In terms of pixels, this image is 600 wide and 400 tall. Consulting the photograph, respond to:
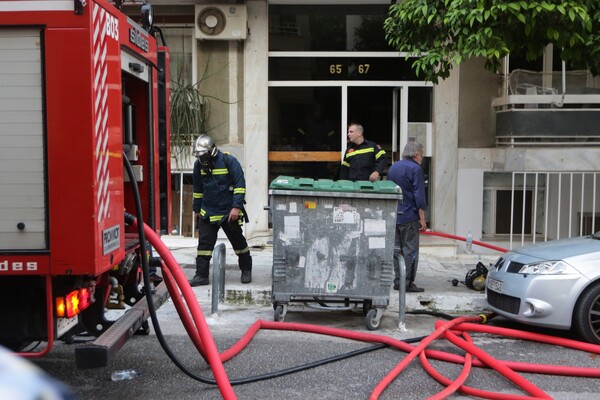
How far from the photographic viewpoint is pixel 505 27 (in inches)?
299

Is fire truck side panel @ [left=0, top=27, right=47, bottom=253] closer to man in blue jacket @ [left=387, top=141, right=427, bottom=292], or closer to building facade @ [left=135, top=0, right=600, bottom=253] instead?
man in blue jacket @ [left=387, top=141, right=427, bottom=292]

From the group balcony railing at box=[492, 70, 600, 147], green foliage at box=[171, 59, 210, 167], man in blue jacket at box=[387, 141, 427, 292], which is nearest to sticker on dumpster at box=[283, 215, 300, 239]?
man in blue jacket at box=[387, 141, 427, 292]

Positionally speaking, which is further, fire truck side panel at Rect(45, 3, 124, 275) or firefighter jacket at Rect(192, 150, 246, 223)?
firefighter jacket at Rect(192, 150, 246, 223)

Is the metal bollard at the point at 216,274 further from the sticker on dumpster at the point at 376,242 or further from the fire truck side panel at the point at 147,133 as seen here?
the sticker on dumpster at the point at 376,242

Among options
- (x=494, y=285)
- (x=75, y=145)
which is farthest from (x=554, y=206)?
(x=75, y=145)

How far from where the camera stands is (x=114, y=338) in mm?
4359

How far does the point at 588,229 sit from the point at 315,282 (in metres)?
6.33

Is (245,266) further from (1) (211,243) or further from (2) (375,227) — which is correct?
(2) (375,227)

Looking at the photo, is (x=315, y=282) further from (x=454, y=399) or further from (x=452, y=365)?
(x=454, y=399)

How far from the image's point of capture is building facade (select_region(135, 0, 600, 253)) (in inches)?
433

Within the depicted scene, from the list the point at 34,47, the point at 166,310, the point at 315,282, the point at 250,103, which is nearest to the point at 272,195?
the point at 315,282

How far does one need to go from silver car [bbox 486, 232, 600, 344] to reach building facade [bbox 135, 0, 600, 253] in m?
4.40

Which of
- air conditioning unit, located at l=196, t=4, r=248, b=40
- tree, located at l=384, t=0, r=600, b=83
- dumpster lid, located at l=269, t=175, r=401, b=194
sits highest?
air conditioning unit, located at l=196, t=4, r=248, b=40

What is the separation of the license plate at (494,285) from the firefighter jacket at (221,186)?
2939 mm
